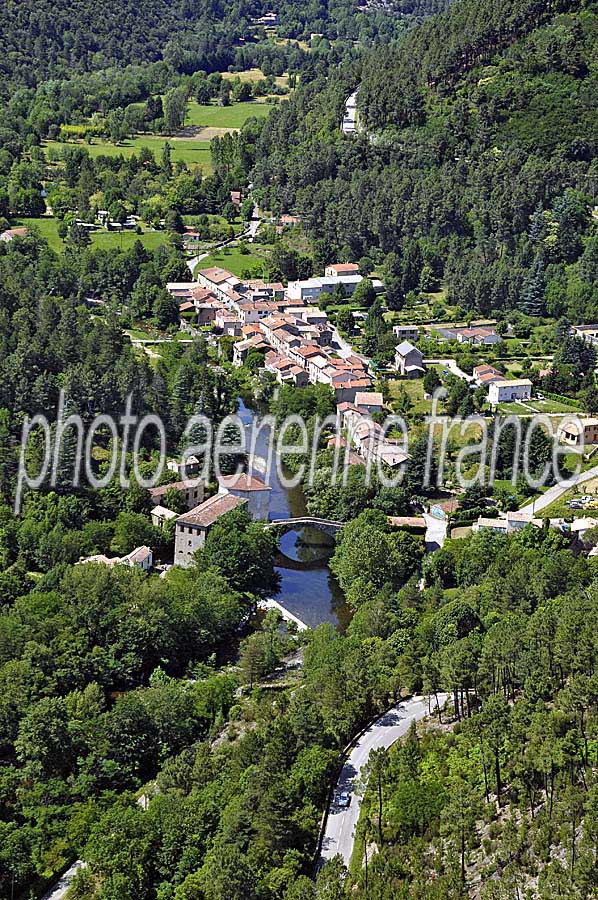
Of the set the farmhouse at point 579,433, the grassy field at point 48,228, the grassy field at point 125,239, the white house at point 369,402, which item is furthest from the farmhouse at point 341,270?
the farmhouse at point 579,433

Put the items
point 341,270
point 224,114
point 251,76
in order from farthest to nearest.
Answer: point 251,76 → point 224,114 → point 341,270

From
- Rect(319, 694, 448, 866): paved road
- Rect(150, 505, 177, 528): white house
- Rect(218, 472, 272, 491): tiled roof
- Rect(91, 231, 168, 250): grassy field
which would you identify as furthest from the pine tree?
Rect(319, 694, 448, 866): paved road

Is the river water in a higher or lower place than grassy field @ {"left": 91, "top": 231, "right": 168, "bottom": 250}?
lower

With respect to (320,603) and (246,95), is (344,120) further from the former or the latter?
(320,603)

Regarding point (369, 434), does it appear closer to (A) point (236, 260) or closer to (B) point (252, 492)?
(B) point (252, 492)

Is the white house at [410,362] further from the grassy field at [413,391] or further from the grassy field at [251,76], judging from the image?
the grassy field at [251,76]

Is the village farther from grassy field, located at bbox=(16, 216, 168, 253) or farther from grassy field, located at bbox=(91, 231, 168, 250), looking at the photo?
grassy field, located at bbox=(16, 216, 168, 253)

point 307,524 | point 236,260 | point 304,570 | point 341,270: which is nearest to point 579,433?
point 307,524
